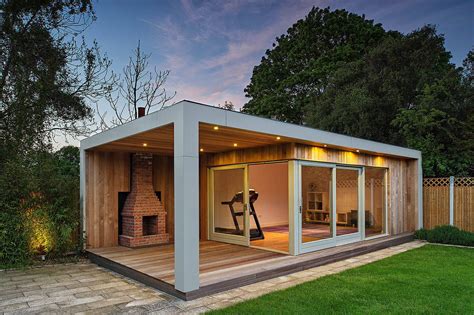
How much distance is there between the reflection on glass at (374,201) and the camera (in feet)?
28.2

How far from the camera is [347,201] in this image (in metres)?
8.01

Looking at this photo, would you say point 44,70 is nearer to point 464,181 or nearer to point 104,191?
point 104,191

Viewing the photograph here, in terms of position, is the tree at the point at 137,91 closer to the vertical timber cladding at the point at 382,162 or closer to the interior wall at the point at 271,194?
the interior wall at the point at 271,194

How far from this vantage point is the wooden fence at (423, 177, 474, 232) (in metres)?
9.16

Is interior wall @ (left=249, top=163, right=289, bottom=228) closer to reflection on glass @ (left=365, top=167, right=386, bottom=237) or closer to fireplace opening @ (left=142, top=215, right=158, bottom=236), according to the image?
reflection on glass @ (left=365, top=167, right=386, bottom=237)

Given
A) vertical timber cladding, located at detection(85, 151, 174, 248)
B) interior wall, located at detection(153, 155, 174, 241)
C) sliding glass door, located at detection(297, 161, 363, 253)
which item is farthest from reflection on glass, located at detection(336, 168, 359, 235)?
vertical timber cladding, located at detection(85, 151, 174, 248)

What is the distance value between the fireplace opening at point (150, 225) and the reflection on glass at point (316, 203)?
3.39m

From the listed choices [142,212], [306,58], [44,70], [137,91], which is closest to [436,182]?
[142,212]

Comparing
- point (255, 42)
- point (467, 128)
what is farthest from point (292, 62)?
point (467, 128)

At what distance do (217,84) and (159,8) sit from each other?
433 cm

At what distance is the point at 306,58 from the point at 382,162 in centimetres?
1324

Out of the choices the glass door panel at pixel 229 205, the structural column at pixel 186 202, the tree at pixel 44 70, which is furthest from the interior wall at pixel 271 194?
the structural column at pixel 186 202

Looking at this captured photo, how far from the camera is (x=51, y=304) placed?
14.1 feet

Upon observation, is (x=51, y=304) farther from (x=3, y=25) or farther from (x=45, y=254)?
(x=3, y=25)
